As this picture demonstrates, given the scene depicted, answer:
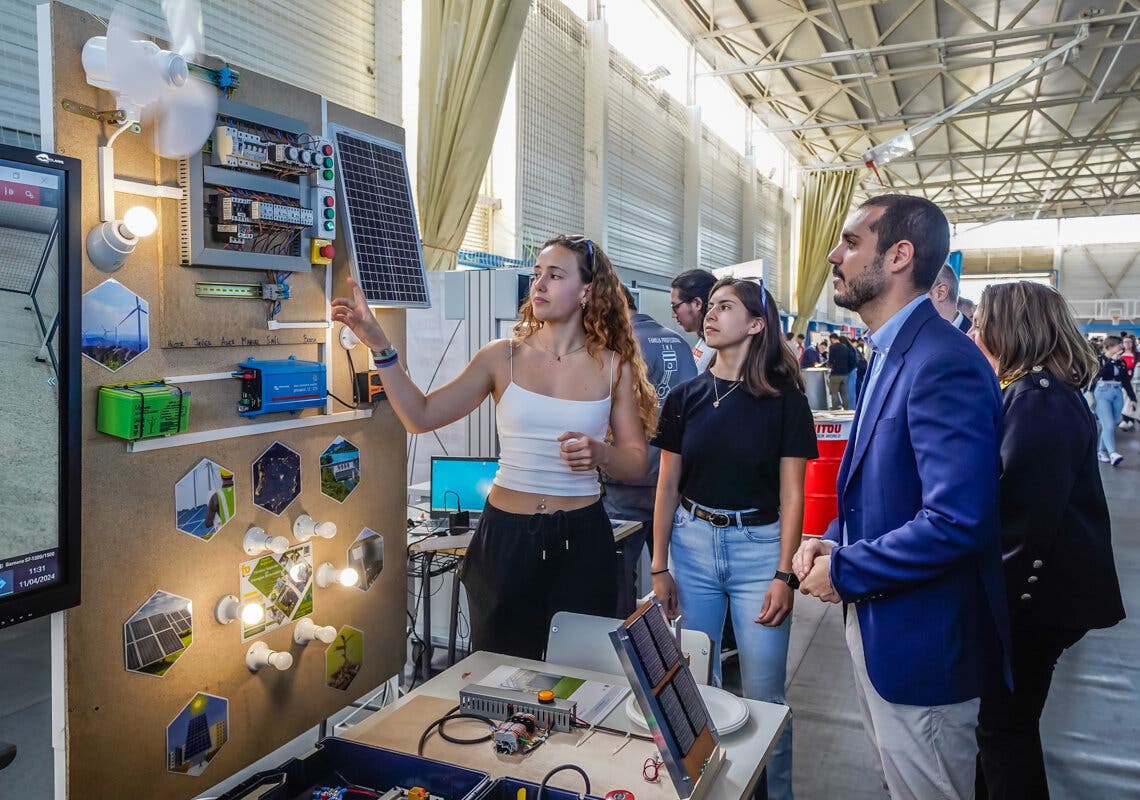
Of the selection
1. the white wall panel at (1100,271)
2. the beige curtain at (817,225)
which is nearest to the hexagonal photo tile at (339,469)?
the beige curtain at (817,225)

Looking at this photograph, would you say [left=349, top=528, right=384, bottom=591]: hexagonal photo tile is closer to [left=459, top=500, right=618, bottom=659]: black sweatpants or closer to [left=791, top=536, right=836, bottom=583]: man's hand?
[left=459, top=500, right=618, bottom=659]: black sweatpants

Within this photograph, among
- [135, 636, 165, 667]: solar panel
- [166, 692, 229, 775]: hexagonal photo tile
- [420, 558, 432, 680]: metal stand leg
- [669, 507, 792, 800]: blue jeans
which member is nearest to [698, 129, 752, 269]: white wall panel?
[420, 558, 432, 680]: metal stand leg

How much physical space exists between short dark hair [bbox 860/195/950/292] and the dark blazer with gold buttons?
0.67 metres

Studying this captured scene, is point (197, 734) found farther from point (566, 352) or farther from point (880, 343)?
point (880, 343)

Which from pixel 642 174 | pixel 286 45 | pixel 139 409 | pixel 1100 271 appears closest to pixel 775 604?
pixel 139 409

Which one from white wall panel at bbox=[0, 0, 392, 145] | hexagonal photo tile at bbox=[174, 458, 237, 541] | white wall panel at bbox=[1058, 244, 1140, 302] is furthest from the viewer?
white wall panel at bbox=[1058, 244, 1140, 302]

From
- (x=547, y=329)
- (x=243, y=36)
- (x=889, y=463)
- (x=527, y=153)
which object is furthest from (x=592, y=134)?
(x=889, y=463)

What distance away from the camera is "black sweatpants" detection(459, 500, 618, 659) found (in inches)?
74.8

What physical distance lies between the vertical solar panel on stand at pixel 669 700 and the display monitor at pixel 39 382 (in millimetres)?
910

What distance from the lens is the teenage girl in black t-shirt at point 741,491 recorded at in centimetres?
219

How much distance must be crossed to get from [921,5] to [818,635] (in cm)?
868

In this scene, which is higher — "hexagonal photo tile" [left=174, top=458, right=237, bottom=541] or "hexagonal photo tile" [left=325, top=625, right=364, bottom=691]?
"hexagonal photo tile" [left=174, top=458, right=237, bottom=541]

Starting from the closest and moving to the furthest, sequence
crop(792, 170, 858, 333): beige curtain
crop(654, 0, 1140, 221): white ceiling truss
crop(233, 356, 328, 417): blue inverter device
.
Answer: crop(233, 356, 328, 417): blue inverter device < crop(654, 0, 1140, 221): white ceiling truss < crop(792, 170, 858, 333): beige curtain

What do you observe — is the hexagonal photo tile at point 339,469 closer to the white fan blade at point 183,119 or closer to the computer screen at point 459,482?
the white fan blade at point 183,119
